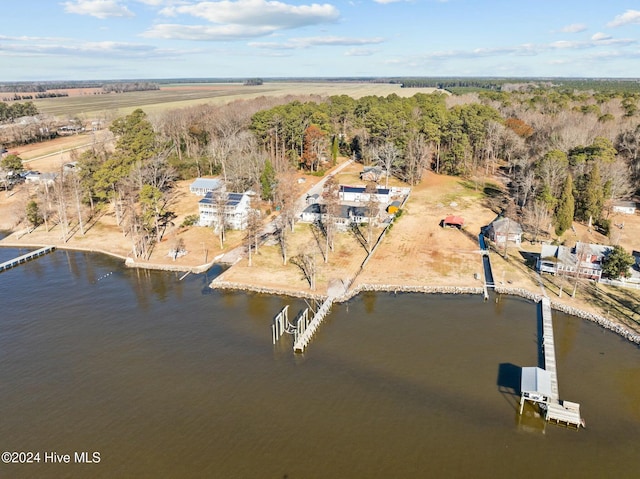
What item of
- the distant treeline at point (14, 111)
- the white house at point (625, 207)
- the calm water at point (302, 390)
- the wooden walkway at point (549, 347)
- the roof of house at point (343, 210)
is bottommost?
the calm water at point (302, 390)

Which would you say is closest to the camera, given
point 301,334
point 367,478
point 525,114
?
point 367,478

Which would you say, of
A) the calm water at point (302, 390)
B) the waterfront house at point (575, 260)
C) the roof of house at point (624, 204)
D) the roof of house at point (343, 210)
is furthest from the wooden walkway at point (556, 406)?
the roof of house at point (624, 204)

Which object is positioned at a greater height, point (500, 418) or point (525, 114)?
point (525, 114)

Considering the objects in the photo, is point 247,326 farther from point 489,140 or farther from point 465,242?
point 489,140

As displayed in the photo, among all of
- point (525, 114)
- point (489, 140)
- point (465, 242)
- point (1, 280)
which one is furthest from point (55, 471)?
point (525, 114)

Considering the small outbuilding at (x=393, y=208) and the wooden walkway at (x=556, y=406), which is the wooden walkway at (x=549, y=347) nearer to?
the wooden walkway at (x=556, y=406)
